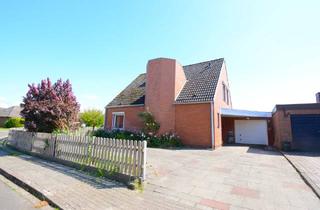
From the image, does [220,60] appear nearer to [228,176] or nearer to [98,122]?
[228,176]

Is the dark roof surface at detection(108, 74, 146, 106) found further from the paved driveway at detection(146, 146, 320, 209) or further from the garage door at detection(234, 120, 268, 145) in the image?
the garage door at detection(234, 120, 268, 145)

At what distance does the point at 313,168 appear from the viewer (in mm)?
7254

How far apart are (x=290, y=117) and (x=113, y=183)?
45.5 ft

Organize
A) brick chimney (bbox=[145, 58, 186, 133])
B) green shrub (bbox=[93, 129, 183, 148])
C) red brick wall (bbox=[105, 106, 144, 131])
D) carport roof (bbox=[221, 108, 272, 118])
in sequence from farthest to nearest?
red brick wall (bbox=[105, 106, 144, 131]), carport roof (bbox=[221, 108, 272, 118]), brick chimney (bbox=[145, 58, 186, 133]), green shrub (bbox=[93, 129, 183, 148])

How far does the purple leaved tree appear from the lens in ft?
31.3

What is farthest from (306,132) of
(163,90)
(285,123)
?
(163,90)

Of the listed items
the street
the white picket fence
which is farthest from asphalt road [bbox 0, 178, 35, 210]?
the white picket fence

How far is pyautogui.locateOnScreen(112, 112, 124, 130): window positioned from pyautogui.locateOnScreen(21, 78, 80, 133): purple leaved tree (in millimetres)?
6883

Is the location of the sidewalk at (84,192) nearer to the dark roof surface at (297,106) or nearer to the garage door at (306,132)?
the garage door at (306,132)

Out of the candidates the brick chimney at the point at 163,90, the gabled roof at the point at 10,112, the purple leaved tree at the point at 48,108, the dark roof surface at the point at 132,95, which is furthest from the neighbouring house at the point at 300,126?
the gabled roof at the point at 10,112

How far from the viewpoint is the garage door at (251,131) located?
701 inches

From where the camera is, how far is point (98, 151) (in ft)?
20.5

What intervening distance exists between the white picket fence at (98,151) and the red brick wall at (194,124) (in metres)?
8.58

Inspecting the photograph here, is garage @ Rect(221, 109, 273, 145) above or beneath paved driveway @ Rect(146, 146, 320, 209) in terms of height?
above
